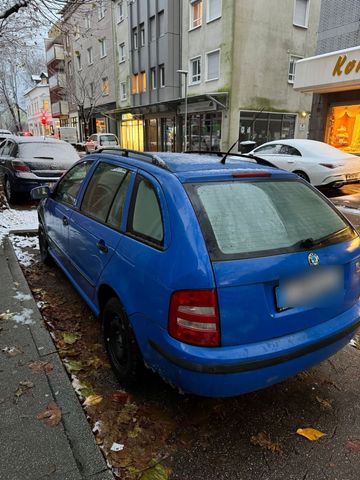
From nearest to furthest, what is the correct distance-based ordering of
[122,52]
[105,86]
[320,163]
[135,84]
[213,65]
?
[320,163], [213,65], [135,84], [122,52], [105,86]

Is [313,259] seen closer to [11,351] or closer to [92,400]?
[92,400]

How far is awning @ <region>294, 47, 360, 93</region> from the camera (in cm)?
1186

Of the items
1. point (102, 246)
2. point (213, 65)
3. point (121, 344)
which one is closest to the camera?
→ point (121, 344)

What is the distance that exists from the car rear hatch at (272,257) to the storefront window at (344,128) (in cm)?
1367

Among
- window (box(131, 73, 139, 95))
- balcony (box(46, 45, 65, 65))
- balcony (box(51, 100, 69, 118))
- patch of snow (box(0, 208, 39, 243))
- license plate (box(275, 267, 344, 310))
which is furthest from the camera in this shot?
balcony (box(51, 100, 69, 118))

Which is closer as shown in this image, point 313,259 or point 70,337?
point 313,259

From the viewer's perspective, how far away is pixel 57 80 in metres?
43.7

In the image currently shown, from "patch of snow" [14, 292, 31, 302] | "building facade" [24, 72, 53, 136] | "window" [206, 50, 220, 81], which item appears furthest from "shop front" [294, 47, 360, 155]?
"building facade" [24, 72, 53, 136]

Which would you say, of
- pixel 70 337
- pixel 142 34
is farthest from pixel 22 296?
pixel 142 34

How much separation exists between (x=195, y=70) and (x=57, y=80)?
89.1 feet

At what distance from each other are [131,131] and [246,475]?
3114cm

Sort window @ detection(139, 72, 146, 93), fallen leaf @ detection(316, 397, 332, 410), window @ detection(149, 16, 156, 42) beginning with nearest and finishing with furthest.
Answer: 1. fallen leaf @ detection(316, 397, 332, 410)
2. window @ detection(149, 16, 156, 42)
3. window @ detection(139, 72, 146, 93)

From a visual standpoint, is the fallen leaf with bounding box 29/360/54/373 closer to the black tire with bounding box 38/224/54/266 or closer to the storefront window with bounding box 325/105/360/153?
the black tire with bounding box 38/224/54/266

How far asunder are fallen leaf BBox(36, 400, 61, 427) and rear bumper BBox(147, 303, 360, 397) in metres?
0.69
